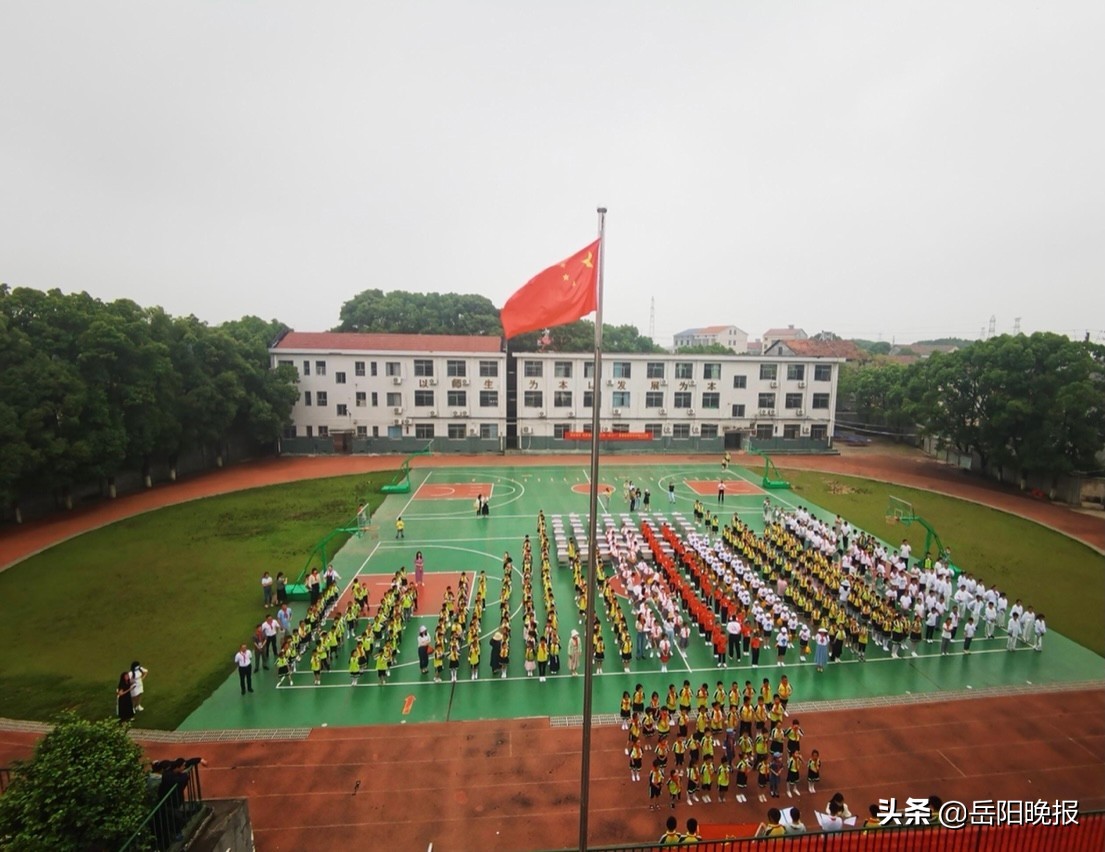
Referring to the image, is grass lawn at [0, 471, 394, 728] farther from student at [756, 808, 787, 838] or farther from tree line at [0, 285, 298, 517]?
student at [756, 808, 787, 838]

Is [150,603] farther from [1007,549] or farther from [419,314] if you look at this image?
[419,314]

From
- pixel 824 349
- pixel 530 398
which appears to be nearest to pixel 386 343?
pixel 530 398

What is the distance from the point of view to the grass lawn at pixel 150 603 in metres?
12.6

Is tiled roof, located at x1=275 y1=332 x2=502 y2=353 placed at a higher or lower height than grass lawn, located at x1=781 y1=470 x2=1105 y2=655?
→ higher

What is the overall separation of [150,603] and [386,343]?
2892 cm

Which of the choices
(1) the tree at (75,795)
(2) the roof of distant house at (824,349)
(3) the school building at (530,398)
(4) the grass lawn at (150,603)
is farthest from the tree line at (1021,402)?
(1) the tree at (75,795)

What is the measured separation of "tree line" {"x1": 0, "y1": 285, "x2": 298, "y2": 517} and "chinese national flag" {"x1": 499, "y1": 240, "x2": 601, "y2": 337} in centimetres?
2419

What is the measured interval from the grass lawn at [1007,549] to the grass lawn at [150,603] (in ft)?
72.3

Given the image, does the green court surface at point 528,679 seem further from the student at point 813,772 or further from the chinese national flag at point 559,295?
the chinese national flag at point 559,295

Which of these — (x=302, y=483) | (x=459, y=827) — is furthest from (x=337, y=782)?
(x=302, y=483)

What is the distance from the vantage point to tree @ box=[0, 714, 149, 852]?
5562mm

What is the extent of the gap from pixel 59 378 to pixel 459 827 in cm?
→ 2493

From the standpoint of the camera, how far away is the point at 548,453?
4225 centimetres

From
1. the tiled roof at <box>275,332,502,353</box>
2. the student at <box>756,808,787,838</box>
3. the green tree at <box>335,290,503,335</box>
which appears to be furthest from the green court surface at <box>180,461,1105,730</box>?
the green tree at <box>335,290,503,335</box>
